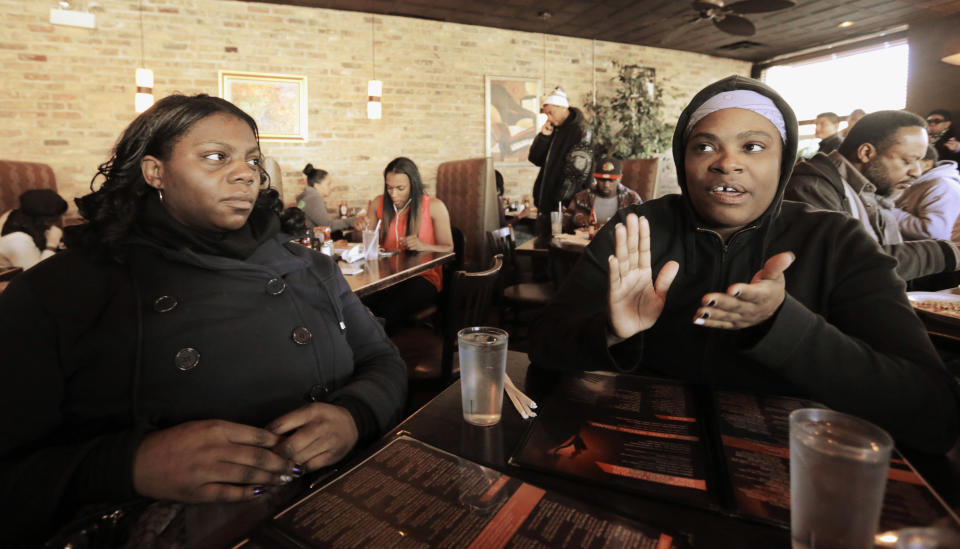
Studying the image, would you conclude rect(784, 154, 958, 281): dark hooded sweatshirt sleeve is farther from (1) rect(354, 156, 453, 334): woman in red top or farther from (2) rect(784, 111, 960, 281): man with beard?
(1) rect(354, 156, 453, 334): woman in red top

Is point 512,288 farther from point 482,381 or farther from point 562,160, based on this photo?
point 482,381

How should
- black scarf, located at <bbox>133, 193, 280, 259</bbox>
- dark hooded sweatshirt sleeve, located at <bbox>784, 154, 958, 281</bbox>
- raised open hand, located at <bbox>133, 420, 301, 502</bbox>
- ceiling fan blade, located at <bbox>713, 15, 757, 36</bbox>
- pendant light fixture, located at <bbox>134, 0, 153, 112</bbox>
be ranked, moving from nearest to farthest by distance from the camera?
raised open hand, located at <bbox>133, 420, 301, 502</bbox>
black scarf, located at <bbox>133, 193, 280, 259</bbox>
dark hooded sweatshirt sleeve, located at <bbox>784, 154, 958, 281</bbox>
pendant light fixture, located at <bbox>134, 0, 153, 112</bbox>
ceiling fan blade, located at <bbox>713, 15, 757, 36</bbox>

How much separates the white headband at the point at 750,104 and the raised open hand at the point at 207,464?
49.0 inches

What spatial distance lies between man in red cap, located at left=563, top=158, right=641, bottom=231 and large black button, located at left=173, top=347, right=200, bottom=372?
328cm

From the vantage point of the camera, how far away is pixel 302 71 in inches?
245

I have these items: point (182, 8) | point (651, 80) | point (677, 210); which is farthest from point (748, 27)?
Result: point (182, 8)

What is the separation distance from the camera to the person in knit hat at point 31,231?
10.3ft

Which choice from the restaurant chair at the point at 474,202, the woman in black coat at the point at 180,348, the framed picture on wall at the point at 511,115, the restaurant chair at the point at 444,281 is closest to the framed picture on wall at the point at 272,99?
the restaurant chair at the point at 474,202

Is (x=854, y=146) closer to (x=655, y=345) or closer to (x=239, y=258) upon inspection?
(x=655, y=345)

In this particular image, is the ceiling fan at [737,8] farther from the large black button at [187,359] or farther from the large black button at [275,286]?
the large black button at [187,359]

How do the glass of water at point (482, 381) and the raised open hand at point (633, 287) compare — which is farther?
the raised open hand at point (633, 287)

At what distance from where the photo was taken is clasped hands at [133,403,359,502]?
773 mm

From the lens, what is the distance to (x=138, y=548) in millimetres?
642

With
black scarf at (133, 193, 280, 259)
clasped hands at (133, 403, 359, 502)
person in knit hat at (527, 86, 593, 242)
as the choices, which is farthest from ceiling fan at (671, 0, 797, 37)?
clasped hands at (133, 403, 359, 502)
